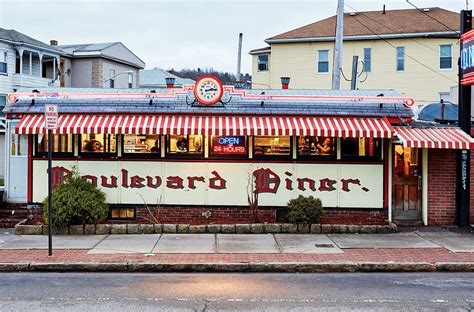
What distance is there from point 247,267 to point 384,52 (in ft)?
94.4

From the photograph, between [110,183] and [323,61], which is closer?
[110,183]

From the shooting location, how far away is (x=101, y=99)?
48.8 feet

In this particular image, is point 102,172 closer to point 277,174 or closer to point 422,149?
point 277,174

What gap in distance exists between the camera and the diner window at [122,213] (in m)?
14.8

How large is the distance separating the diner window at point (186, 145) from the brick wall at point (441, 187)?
6107 millimetres

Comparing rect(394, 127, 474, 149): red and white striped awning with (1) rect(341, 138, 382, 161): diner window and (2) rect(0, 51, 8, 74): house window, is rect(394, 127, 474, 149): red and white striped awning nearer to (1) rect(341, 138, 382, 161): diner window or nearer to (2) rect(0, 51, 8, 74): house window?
(1) rect(341, 138, 382, 161): diner window

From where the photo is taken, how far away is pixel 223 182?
14648 millimetres

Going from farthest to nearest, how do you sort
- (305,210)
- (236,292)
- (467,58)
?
(467,58), (305,210), (236,292)

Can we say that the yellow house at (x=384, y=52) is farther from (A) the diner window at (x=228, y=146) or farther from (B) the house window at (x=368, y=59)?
(A) the diner window at (x=228, y=146)

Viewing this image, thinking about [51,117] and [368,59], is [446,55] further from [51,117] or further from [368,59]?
[51,117]

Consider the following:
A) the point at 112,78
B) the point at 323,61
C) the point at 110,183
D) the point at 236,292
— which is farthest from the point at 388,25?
the point at 236,292

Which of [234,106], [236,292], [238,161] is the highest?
[234,106]

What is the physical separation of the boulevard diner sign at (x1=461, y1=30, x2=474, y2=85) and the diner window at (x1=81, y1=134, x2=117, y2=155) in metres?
9.28

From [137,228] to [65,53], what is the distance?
29979mm
